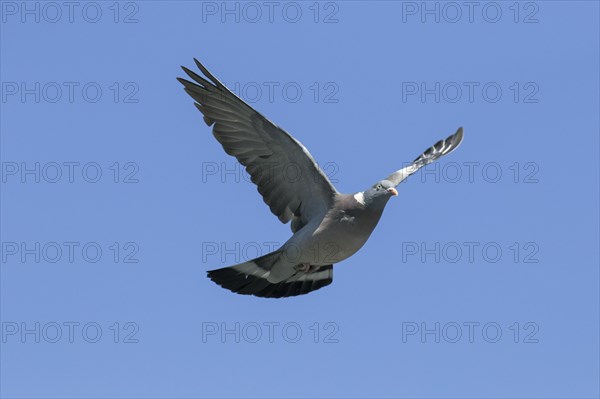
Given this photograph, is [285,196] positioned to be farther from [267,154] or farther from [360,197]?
[360,197]

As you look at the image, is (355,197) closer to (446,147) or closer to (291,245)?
(291,245)

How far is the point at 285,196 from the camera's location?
14086 mm

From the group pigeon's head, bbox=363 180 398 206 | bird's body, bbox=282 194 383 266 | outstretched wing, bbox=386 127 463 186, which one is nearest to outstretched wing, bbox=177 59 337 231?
bird's body, bbox=282 194 383 266

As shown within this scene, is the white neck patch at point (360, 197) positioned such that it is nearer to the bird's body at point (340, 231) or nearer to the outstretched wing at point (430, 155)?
the bird's body at point (340, 231)

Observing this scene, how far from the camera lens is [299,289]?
14859 millimetres

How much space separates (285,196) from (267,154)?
709 mm

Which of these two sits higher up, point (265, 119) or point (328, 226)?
point (265, 119)

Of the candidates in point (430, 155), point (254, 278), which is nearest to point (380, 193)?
point (254, 278)

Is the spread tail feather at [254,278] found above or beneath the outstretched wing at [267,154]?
beneath

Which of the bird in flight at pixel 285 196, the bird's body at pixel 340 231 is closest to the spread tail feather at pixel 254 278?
the bird in flight at pixel 285 196

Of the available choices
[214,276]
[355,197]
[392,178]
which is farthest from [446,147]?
[214,276]

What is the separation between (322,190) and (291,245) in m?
0.87

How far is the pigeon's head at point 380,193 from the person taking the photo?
13.5m

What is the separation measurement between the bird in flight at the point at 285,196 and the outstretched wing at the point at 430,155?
84 cm
